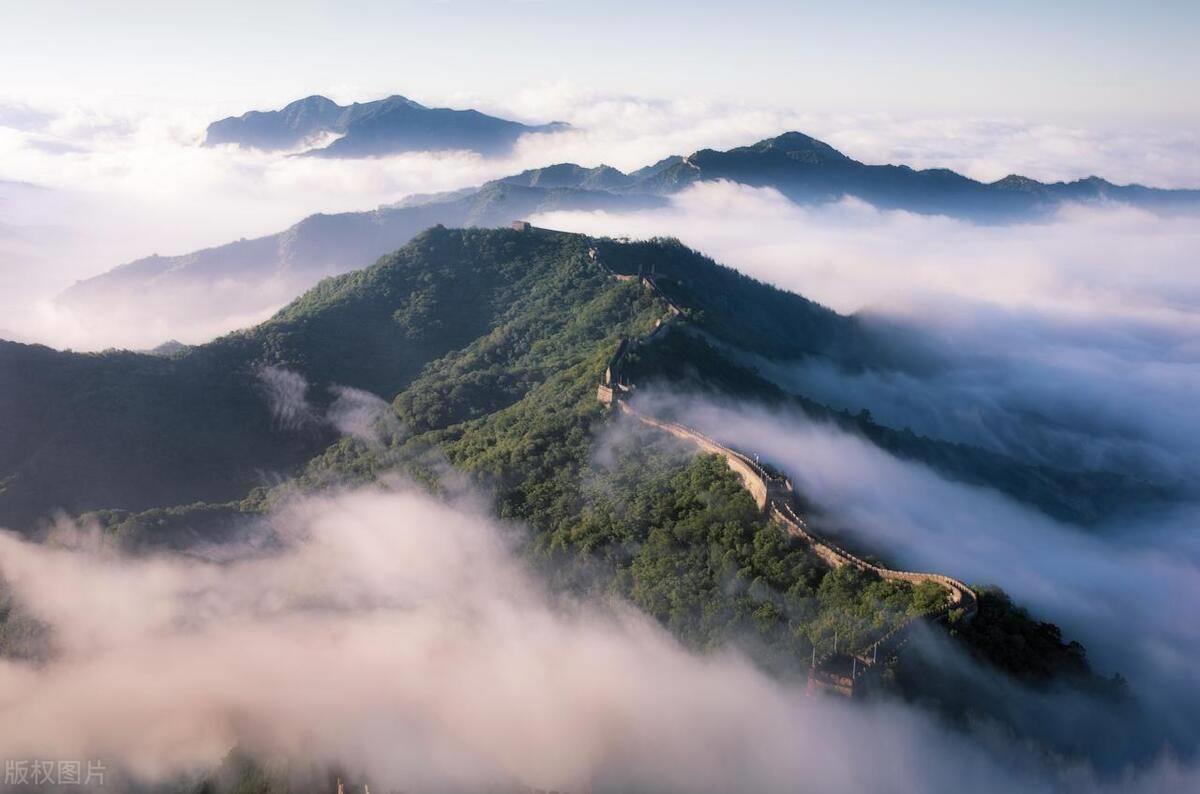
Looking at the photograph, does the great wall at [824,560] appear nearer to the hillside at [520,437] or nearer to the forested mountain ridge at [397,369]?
the hillside at [520,437]

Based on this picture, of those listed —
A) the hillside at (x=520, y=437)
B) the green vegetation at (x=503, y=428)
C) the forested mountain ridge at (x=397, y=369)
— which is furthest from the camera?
the forested mountain ridge at (x=397, y=369)

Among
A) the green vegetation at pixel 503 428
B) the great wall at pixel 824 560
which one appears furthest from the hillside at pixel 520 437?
the great wall at pixel 824 560

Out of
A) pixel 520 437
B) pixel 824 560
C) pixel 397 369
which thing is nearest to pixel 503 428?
pixel 520 437

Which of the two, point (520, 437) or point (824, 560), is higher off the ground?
point (824, 560)

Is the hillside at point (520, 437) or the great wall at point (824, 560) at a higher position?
the great wall at point (824, 560)

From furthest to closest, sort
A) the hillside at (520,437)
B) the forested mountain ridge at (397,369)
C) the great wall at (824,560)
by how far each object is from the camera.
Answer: the forested mountain ridge at (397,369) < the hillside at (520,437) < the great wall at (824,560)

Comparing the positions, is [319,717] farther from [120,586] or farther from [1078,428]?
[1078,428]

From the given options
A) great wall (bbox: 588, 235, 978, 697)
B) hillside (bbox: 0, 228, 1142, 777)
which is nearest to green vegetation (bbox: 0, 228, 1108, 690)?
hillside (bbox: 0, 228, 1142, 777)

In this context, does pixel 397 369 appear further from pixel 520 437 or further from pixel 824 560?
pixel 824 560

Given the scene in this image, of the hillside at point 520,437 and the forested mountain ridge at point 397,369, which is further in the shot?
the forested mountain ridge at point 397,369
